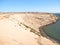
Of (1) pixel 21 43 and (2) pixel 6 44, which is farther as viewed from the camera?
(1) pixel 21 43

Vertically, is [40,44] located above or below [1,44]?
below

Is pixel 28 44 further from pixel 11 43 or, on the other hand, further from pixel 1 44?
pixel 1 44

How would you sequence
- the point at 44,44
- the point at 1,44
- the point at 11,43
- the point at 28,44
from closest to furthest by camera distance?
the point at 1,44
the point at 11,43
the point at 28,44
the point at 44,44

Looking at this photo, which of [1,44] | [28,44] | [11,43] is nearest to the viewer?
Result: [1,44]

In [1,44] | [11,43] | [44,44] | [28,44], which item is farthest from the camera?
[44,44]

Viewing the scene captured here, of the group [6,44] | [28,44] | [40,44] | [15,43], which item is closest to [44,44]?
[40,44]

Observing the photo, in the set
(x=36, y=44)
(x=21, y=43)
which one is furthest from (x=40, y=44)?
(x=21, y=43)

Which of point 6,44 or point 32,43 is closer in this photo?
point 6,44

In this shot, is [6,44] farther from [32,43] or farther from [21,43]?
[32,43]

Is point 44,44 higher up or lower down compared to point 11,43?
lower down
